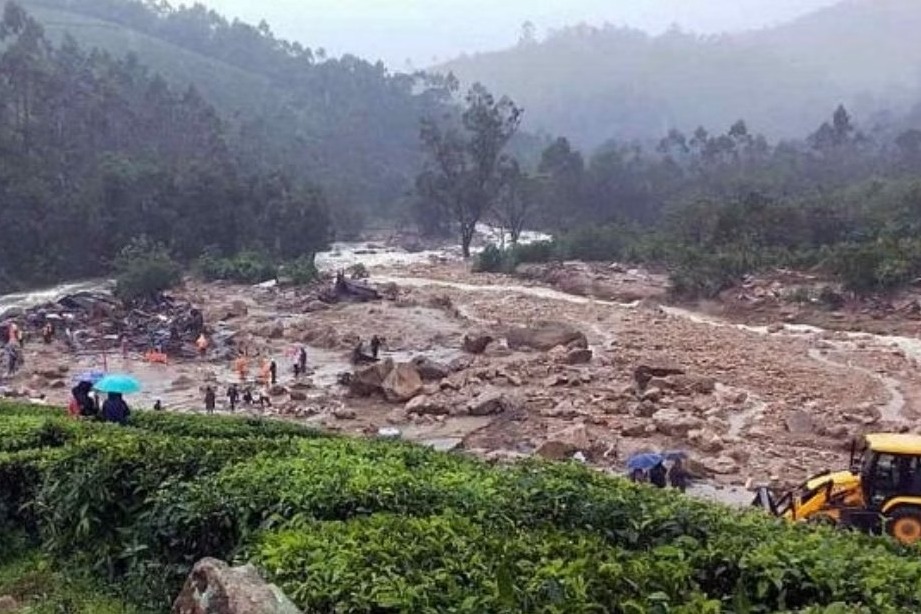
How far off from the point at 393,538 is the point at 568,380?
64.7ft

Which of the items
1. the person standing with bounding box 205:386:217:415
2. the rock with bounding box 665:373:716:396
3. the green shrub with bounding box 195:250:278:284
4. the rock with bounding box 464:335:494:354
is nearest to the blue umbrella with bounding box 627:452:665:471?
the rock with bounding box 665:373:716:396

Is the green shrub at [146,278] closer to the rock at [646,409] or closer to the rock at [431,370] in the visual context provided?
the rock at [431,370]

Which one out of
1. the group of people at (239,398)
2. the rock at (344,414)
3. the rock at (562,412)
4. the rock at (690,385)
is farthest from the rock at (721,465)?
the group of people at (239,398)

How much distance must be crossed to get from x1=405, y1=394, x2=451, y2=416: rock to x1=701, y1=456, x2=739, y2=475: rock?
674 cm

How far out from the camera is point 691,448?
19.7m

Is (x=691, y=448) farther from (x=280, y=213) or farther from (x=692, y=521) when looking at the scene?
(x=280, y=213)

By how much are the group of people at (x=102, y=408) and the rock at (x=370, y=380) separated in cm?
1121

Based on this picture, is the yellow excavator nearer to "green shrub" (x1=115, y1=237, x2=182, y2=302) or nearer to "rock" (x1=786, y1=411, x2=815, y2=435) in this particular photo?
"rock" (x1=786, y1=411, x2=815, y2=435)

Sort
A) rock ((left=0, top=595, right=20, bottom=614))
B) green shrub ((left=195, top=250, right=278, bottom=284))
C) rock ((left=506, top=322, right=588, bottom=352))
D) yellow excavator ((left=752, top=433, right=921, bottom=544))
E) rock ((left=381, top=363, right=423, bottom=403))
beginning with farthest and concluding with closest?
green shrub ((left=195, top=250, right=278, bottom=284)) → rock ((left=506, top=322, right=588, bottom=352)) → rock ((left=381, top=363, right=423, bottom=403)) → yellow excavator ((left=752, top=433, right=921, bottom=544)) → rock ((left=0, top=595, right=20, bottom=614))

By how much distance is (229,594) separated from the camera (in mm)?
4836

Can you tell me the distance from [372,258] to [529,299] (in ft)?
82.0

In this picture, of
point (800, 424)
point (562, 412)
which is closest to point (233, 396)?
point (562, 412)

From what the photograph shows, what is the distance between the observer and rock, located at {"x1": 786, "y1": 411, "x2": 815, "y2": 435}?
67.6ft

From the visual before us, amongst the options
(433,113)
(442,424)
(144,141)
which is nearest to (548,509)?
(442,424)
